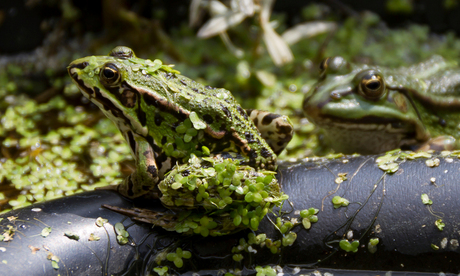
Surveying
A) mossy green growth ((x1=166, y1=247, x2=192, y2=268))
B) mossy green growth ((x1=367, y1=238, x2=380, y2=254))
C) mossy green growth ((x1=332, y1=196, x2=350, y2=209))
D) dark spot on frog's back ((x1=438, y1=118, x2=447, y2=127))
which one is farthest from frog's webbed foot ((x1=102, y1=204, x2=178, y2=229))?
dark spot on frog's back ((x1=438, y1=118, x2=447, y2=127))

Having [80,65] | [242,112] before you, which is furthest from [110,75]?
[242,112]

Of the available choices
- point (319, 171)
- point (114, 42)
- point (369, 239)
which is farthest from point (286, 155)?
point (114, 42)

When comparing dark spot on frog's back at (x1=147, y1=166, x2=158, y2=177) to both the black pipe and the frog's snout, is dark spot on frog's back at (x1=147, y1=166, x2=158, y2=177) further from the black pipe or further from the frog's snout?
the frog's snout

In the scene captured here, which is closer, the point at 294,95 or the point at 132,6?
the point at 294,95

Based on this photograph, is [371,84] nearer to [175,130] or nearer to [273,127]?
[273,127]

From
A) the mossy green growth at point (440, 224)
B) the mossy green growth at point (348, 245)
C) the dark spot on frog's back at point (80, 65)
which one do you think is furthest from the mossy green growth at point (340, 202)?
the dark spot on frog's back at point (80, 65)

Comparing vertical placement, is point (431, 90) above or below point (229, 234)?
above

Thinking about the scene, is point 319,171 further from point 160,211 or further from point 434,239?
point 160,211
